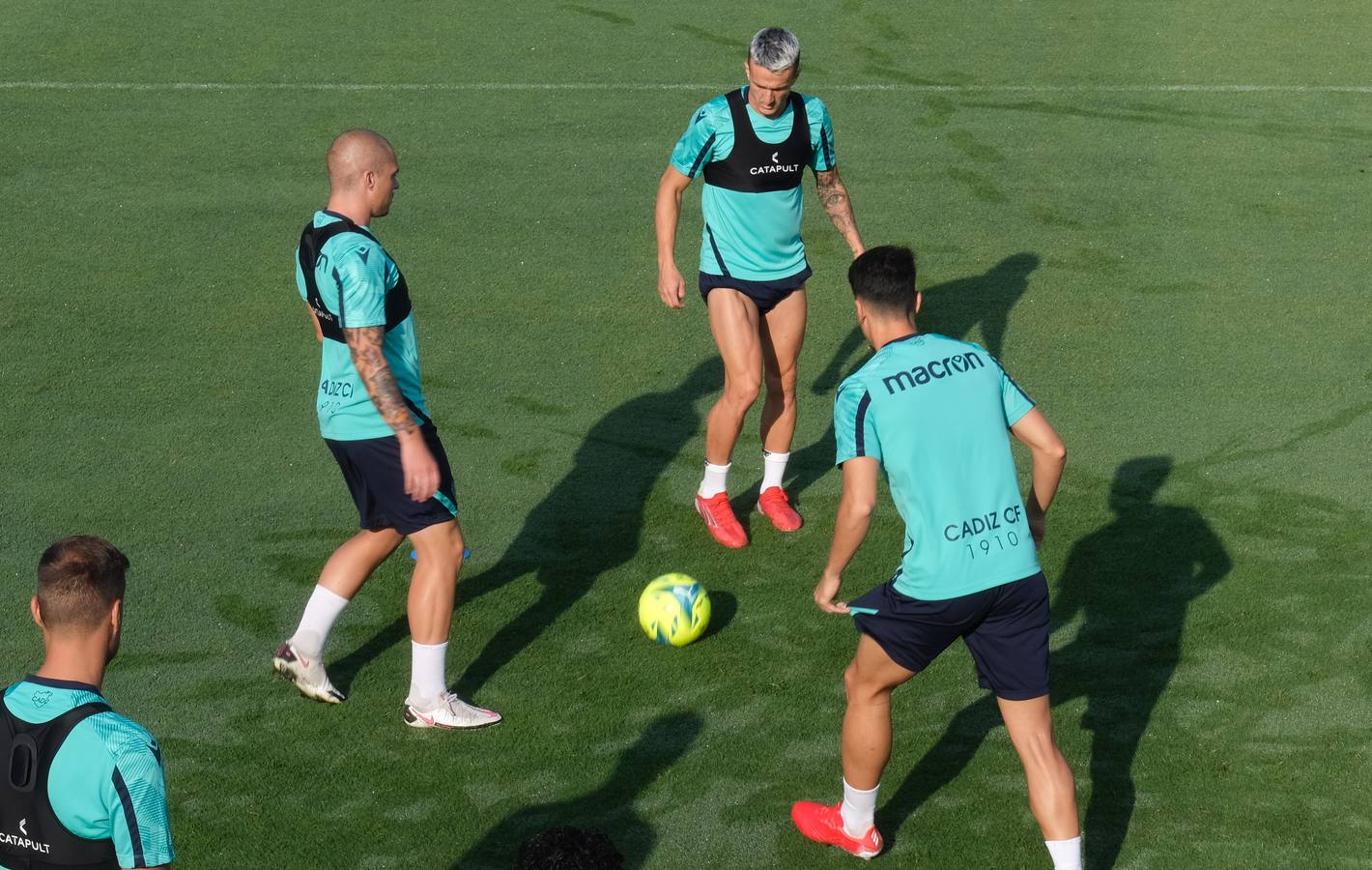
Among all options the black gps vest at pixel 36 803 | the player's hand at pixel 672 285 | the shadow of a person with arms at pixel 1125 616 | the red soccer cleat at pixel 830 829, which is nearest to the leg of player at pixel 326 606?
the player's hand at pixel 672 285

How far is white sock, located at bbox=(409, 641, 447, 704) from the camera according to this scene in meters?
6.11

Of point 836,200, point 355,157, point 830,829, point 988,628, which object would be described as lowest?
Result: point 830,829

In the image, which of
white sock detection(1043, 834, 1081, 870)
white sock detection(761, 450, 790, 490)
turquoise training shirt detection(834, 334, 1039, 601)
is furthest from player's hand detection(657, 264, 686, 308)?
white sock detection(1043, 834, 1081, 870)

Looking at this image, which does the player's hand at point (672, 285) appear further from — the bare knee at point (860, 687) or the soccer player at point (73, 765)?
the soccer player at point (73, 765)

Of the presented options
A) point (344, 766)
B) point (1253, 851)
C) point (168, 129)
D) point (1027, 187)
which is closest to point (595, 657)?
point (344, 766)

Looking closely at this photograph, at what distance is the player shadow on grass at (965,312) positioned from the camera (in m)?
9.35

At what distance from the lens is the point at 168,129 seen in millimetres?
12578

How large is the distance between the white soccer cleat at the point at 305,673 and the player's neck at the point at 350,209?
1.83 m

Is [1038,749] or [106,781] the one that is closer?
[106,781]

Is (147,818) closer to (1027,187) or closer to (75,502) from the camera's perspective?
(75,502)

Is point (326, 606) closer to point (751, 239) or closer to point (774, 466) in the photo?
point (774, 466)

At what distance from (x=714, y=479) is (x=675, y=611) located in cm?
122

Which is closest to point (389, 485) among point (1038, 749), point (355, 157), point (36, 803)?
point (355, 157)

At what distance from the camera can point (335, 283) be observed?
18.4 feet
